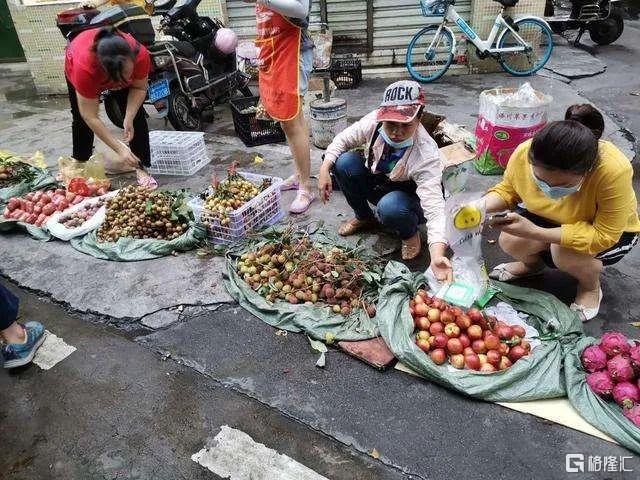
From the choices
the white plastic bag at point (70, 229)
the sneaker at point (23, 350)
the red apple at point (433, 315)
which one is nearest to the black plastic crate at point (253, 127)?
the white plastic bag at point (70, 229)

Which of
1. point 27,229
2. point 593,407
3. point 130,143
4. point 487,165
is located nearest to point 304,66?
point 487,165

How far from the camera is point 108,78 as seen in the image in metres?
3.50

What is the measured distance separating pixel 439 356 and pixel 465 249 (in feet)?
1.76

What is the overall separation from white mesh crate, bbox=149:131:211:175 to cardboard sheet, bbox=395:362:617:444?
3.48 metres

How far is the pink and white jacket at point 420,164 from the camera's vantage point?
2.53m

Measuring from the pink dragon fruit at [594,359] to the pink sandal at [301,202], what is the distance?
7.20 ft

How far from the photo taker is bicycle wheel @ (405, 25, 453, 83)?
650 cm

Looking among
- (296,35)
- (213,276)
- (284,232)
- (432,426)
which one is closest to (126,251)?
(213,276)

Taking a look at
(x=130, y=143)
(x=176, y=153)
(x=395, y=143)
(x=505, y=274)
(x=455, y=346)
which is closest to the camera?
(x=455, y=346)

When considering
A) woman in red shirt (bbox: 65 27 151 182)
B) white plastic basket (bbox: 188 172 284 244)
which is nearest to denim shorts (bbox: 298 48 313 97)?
white plastic basket (bbox: 188 172 284 244)

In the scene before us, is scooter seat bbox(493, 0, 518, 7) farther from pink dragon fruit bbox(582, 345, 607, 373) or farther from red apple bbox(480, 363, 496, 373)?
red apple bbox(480, 363, 496, 373)

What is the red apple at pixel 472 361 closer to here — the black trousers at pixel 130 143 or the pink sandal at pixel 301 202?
the pink sandal at pixel 301 202

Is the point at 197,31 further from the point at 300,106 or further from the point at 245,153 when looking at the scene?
the point at 300,106

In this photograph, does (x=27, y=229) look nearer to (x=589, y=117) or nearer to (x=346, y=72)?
(x=589, y=117)
